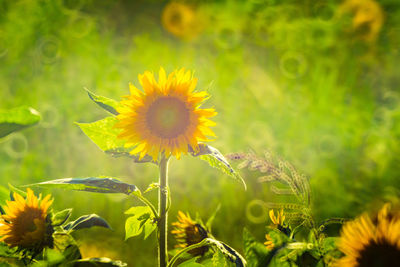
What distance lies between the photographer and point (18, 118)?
0.41m

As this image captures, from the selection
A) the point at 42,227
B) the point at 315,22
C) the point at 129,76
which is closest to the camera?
the point at 42,227

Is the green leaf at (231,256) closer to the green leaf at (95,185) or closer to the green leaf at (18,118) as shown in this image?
the green leaf at (95,185)

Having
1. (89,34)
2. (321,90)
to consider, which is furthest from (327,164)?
(89,34)

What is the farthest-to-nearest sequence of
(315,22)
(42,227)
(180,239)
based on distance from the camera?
(315,22) → (180,239) → (42,227)

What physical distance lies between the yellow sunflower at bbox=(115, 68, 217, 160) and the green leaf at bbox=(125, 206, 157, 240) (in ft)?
0.20

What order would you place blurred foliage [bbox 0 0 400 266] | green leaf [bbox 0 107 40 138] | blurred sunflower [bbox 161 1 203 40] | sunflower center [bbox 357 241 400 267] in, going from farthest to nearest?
blurred sunflower [bbox 161 1 203 40] → blurred foliage [bbox 0 0 400 266] → green leaf [bbox 0 107 40 138] → sunflower center [bbox 357 241 400 267]

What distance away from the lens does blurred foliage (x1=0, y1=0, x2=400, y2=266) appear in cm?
117

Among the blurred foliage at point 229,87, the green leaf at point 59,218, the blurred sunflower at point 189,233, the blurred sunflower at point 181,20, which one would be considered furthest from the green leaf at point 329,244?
the blurred sunflower at point 181,20

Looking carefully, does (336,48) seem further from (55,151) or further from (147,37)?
(55,151)

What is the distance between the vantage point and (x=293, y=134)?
1.32 m

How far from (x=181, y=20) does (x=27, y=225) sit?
1.61 m

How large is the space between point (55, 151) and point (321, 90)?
0.96m

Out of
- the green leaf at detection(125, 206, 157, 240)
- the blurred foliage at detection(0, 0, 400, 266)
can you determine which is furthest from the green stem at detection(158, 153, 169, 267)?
the blurred foliage at detection(0, 0, 400, 266)

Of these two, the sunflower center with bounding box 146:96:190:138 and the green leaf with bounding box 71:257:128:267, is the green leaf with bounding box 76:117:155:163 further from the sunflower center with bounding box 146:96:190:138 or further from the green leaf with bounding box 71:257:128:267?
the green leaf with bounding box 71:257:128:267
